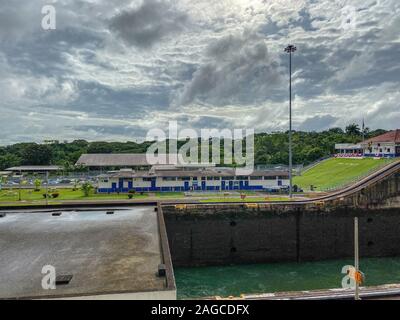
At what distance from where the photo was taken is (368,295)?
10.0m

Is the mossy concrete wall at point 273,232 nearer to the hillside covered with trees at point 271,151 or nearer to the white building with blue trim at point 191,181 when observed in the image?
the white building with blue trim at point 191,181

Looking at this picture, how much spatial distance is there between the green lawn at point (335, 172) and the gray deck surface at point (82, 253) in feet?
117

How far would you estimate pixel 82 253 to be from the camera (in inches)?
457

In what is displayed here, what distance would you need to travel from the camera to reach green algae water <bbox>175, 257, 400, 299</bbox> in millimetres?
21750

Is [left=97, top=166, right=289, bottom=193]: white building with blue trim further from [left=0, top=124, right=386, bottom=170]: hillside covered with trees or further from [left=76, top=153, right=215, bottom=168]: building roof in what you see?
[left=0, top=124, right=386, bottom=170]: hillside covered with trees

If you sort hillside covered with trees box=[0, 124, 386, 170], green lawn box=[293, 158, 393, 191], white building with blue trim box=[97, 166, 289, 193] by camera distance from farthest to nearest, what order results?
1. hillside covered with trees box=[0, 124, 386, 170]
2. green lawn box=[293, 158, 393, 191]
3. white building with blue trim box=[97, 166, 289, 193]

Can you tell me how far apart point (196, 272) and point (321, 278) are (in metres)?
9.76

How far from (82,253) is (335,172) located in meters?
51.1

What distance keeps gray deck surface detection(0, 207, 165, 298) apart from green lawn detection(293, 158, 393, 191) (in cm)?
3564

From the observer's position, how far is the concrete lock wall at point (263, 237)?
28.3m

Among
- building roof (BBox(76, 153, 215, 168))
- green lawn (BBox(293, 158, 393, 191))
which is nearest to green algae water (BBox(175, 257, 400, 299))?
green lawn (BBox(293, 158, 393, 191))

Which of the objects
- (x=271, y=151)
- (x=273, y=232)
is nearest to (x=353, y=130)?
(x=271, y=151)
